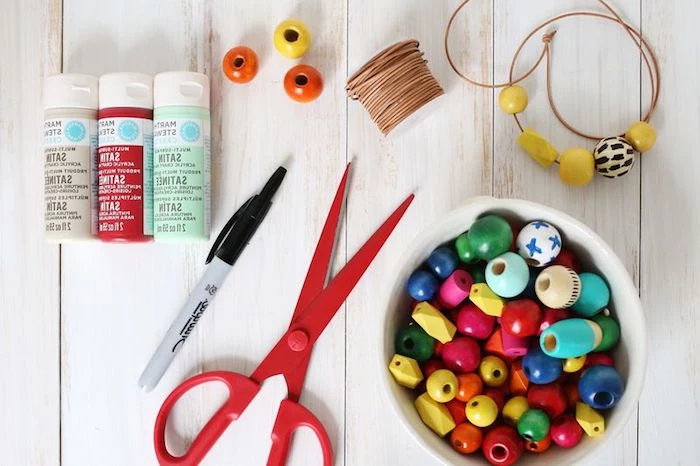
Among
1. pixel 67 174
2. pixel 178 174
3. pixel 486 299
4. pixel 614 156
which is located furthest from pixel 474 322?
pixel 67 174

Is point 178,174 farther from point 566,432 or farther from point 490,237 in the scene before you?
point 566,432

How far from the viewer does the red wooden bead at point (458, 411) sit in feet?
2.45

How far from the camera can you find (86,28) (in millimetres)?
886

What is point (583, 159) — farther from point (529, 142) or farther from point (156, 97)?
point (156, 97)

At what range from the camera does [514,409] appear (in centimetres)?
74

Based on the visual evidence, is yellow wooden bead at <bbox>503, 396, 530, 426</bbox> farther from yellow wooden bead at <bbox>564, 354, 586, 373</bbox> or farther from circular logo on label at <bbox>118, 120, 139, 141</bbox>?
circular logo on label at <bbox>118, 120, 139, 141</bbox>

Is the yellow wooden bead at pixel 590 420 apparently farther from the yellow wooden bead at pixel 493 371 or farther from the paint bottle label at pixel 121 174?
the paint bottle label at pixel 121 174

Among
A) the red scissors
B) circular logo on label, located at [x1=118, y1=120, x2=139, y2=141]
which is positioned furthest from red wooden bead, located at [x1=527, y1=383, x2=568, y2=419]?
circular logo on label, located at [x1=118, y1=120, x2=139, y2=141]

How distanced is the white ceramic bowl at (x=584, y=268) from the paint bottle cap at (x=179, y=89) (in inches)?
11.6

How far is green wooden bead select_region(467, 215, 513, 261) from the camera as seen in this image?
0.72 m

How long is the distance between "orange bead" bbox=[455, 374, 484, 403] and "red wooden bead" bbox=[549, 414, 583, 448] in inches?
3.2

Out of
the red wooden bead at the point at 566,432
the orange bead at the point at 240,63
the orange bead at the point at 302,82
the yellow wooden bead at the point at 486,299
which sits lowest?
the red wooden bead at the point at 566,432

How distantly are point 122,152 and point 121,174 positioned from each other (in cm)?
2

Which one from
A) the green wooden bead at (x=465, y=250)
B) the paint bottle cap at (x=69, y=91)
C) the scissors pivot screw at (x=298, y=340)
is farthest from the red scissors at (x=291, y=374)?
the paint bottle cap at (x=69, y=91)
